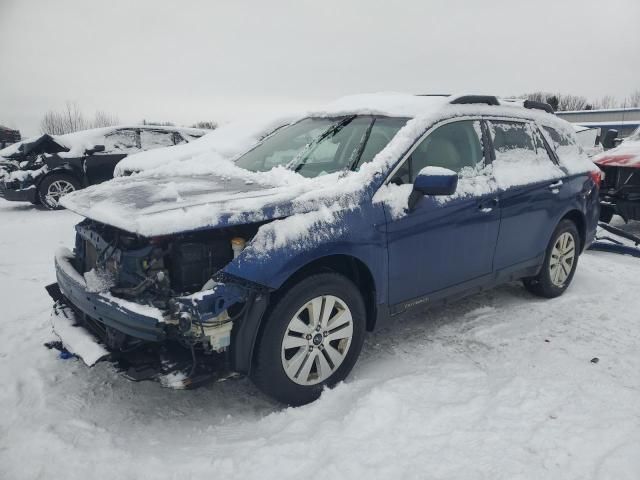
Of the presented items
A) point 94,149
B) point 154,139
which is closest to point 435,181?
point 154,139

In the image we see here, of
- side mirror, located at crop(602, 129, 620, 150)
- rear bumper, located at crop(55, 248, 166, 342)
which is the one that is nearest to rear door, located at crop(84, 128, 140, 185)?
rear bumper, located at crop(55, 248, 166, 342)

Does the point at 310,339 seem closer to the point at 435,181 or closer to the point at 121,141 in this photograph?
the point at 435,181

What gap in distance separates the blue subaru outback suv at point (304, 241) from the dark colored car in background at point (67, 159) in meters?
6.30

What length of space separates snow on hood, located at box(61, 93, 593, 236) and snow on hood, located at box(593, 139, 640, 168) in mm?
4116

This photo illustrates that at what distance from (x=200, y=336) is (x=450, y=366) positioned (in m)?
1.78

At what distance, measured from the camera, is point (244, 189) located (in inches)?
122

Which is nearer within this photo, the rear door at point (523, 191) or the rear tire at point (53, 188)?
the rear door at point (523, 191)

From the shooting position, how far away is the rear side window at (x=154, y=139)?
32.5ft

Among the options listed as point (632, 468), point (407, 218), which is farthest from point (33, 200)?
point (632, 468)

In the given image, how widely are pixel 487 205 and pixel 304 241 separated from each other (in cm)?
168

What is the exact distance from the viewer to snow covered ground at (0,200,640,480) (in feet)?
7.87

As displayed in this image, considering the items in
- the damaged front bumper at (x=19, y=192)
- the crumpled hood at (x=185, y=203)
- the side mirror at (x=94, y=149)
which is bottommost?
the damaged front bumper at (x=19, y=192)

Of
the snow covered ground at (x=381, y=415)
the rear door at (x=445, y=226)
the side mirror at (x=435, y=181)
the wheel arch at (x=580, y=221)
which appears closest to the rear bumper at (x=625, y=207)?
the wheel arch at (x=580, y=221)

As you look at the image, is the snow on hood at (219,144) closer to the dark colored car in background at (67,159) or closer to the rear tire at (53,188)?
the dark colored car in background at (67,159)
